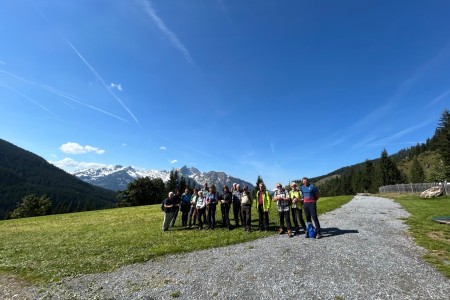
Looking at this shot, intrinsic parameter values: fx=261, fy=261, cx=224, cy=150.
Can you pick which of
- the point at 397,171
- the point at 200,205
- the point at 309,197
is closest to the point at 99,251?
the point at 200,205

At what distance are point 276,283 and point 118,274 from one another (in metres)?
6.80

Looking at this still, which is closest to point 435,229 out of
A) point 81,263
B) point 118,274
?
point 118,274

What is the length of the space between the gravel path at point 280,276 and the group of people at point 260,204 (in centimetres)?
273

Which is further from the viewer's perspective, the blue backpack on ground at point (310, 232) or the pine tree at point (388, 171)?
the pine tree at point (388, 171)

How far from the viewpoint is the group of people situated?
1664cm

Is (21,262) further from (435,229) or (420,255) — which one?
(435,229)

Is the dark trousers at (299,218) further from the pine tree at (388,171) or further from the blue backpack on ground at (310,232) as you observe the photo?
the pine tree at (388,171)

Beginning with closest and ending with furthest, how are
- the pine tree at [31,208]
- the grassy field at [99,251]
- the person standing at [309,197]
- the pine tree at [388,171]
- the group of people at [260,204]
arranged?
the grassy field at [99,251], the person standing at [309,197], the group of people at [260,204], the pine tree at [31,208], the pine tree at [388,171]

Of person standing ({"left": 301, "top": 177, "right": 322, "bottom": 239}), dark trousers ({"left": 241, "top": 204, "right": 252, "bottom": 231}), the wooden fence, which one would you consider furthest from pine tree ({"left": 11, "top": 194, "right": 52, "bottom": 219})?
the wooden fence

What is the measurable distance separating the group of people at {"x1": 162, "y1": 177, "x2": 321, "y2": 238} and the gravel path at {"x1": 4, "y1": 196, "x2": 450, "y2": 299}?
2727mm

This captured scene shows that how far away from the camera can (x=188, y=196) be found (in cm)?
2353

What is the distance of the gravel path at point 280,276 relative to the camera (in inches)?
338

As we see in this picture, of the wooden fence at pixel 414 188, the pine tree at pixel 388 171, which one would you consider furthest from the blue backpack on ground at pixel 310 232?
the pine tree at pixel 388 171

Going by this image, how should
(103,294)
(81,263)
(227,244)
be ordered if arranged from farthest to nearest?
→ 1. (227,244)
2. (81,263)
3. (103,294)
